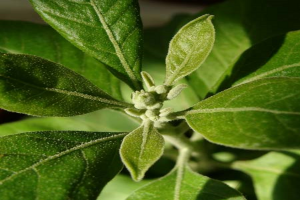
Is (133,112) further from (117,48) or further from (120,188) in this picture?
(120,188)

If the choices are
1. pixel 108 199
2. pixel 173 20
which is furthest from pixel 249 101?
pixel 173 20

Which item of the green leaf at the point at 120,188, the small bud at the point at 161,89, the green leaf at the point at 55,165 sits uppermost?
the small bud at the point at 161,89

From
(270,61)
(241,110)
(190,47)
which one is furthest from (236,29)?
(241,110)

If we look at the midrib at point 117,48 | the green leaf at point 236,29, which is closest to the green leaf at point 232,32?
the green leaf at point 236,29

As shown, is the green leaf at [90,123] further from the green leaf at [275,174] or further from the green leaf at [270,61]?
the green leaf at [270,61]

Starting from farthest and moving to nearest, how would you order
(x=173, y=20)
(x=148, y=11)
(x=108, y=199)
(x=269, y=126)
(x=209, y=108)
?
(x=148, y=11)
(x=173, y=20)
(x=108, y=199)
(x=209, y=108)
(x=269, y=126)

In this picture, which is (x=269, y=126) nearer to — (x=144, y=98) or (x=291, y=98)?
(x=291, y=98)
